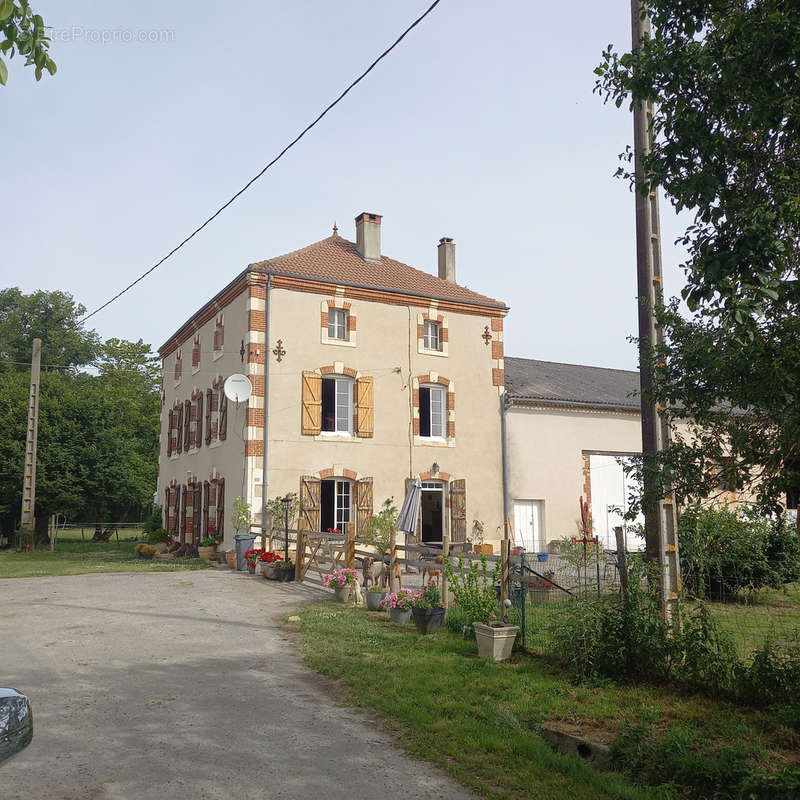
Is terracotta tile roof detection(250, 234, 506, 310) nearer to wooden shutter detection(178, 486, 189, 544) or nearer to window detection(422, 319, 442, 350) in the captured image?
window detection(422, 319, 442, 350)

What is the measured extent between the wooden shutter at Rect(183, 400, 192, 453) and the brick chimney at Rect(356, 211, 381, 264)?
7.43 meters

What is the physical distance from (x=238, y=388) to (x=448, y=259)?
361 inches

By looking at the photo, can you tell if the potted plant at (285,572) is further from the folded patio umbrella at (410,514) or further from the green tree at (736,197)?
the green tree at (736,197)

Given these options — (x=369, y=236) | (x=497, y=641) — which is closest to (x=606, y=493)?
(x=369, y=236)

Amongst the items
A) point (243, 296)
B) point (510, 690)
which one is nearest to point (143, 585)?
point (243, 296)

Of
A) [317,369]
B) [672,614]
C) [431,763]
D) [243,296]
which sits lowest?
[431,763]

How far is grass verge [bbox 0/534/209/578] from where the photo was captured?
1820 cm

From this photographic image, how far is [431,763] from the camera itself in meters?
5.16

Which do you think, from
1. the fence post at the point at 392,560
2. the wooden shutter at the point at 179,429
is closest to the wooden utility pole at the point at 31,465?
the wooden shutter at the point at 179,429

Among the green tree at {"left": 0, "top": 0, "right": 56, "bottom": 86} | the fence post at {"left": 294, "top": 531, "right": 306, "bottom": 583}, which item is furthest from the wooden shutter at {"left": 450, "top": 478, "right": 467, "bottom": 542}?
the green tree at {"left": 0, "top": 0, "right": 56, "bottom": 86}

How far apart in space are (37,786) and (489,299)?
2009cm

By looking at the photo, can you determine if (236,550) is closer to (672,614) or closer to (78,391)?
(672,614)

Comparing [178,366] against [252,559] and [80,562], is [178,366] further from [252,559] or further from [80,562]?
[252,559]

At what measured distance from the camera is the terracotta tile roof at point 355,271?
20.6m
